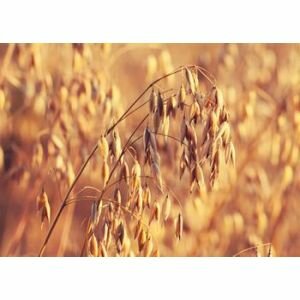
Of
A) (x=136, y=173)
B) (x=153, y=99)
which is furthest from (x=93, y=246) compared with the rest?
(x=153, y=99)

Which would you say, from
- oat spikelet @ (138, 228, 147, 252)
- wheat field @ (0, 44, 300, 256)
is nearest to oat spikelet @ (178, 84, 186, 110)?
wheat field @ (0, 44, 300, 256)

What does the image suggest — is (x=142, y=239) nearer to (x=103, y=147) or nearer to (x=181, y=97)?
(x=103, y=147)

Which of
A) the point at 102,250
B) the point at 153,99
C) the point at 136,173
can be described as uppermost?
the point at 153,99

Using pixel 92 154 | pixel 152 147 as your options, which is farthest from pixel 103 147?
pixel 152 147

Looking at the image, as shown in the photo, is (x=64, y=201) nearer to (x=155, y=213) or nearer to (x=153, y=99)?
(x=155, y=213)

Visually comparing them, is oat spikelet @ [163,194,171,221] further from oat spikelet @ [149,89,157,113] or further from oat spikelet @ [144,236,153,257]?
oat spikelet @ [149,89,157,113]

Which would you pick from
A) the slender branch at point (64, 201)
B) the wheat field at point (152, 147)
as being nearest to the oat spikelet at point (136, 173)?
the wheat field at point (152, 147)

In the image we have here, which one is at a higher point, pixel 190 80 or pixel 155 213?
pixel 190 80

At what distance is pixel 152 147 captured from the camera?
1.96 meters

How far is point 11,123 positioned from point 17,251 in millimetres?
366

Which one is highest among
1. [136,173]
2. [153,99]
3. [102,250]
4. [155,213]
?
[153,99]

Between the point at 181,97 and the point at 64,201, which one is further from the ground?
the point at 181,97
